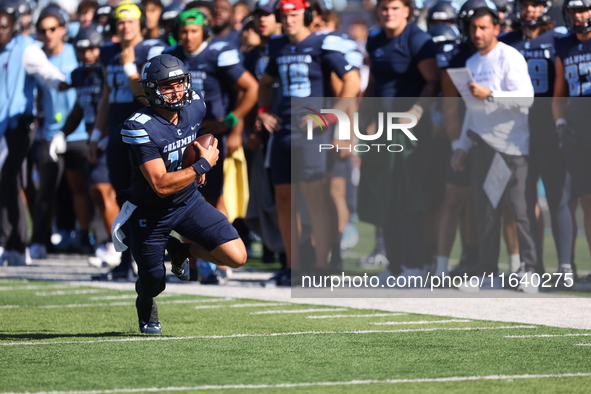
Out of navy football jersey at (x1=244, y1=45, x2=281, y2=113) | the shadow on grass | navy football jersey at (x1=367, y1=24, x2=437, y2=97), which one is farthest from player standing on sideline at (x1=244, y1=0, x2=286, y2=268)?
the shadow on grass

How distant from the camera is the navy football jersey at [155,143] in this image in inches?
246

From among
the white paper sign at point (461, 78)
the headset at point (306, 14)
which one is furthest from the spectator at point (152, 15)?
the white paper sign at point (461, 78)

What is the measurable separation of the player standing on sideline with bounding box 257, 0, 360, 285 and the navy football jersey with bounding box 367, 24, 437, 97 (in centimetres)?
25

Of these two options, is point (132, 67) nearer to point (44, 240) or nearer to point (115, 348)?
point (44, 240)

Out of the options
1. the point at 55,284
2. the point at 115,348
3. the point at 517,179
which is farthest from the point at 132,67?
the point at 115,348

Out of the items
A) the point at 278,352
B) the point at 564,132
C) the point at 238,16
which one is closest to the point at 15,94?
the point at 238,16

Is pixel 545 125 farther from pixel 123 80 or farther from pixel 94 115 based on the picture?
pixel 94 115

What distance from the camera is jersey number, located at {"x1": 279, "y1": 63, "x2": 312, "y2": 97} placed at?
357 inches

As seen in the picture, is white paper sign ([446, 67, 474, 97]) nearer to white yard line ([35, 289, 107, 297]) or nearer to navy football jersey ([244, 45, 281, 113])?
navy football jersey ([244, 45, 281, 113])

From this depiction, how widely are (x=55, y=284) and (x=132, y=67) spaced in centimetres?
203

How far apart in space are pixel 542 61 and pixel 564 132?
0.65 m

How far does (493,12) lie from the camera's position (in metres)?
8.72

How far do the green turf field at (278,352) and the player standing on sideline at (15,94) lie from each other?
337 cm

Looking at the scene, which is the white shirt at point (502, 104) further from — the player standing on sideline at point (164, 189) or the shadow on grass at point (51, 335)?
the shadow on grass at point (51, 335)
